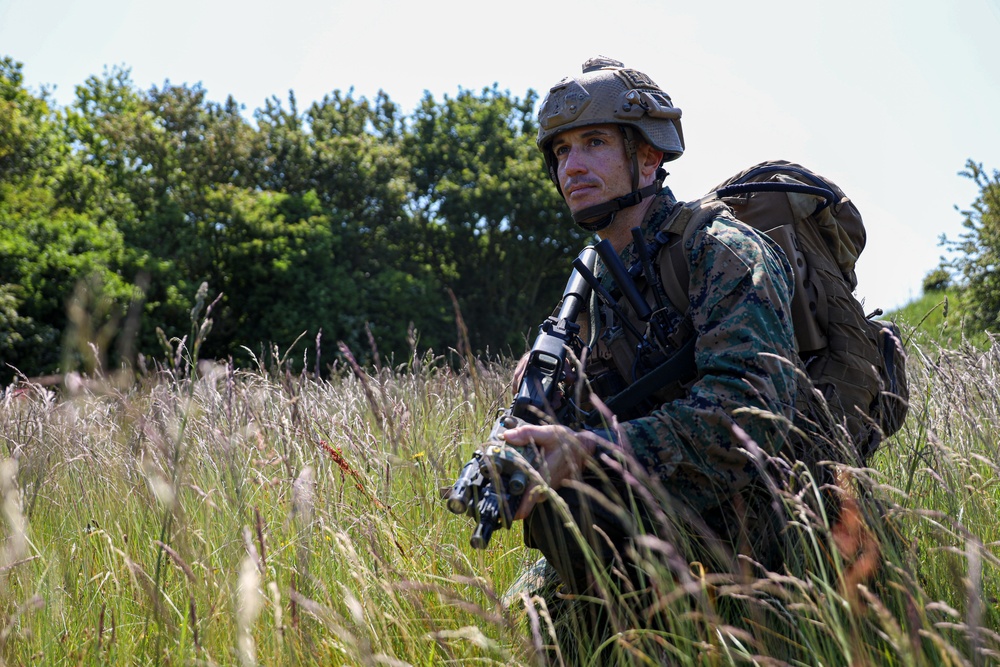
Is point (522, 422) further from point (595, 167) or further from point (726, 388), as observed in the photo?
point (595, 167)

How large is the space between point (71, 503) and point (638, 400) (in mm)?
2351

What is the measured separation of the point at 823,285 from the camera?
2.58 meters

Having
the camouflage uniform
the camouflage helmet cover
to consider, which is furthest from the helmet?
the camouflage uniform

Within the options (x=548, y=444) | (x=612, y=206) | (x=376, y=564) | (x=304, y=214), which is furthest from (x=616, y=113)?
(x=304, y=214)

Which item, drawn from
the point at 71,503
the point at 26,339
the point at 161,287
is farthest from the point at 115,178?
the point at 71,503

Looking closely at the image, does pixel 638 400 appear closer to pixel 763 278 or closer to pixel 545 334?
pixel 545 334

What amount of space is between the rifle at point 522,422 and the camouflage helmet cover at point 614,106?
46cm

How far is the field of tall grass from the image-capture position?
164 cm

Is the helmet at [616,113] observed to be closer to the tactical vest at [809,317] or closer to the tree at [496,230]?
the tactical vest at [809,317]

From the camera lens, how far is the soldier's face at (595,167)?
2.90 m

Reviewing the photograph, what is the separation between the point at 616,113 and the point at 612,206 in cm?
33

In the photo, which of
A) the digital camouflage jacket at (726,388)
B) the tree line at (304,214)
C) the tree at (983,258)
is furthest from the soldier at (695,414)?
the tree line at (304,214)

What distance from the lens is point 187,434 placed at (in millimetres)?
3242

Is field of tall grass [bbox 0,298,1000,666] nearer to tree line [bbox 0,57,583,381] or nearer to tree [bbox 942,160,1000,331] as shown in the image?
tree [bbox 942,160,1000,331]
